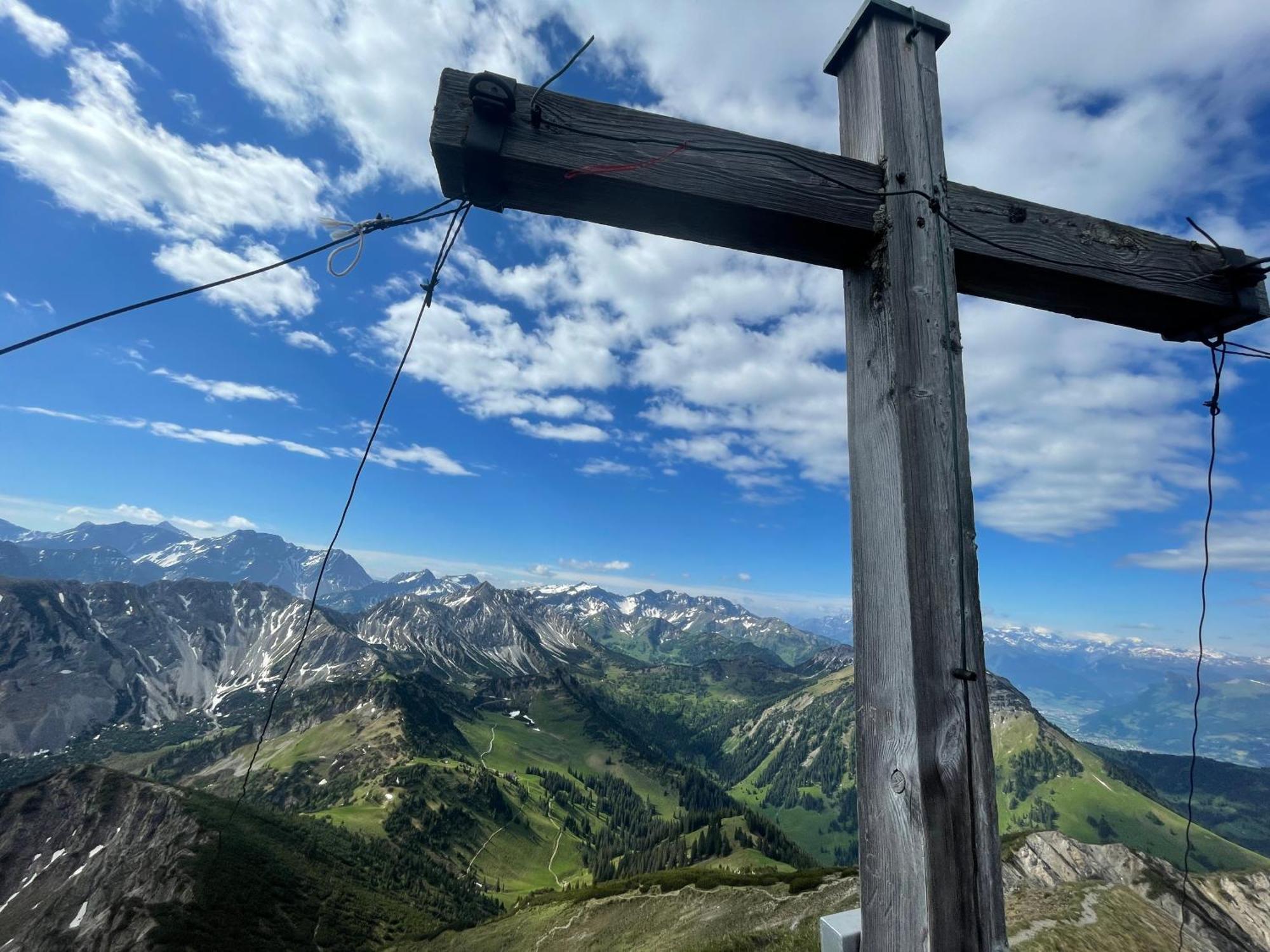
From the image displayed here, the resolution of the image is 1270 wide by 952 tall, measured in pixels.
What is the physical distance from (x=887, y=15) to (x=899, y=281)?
1.65m

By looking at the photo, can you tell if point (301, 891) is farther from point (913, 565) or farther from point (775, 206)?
point (775, 206)

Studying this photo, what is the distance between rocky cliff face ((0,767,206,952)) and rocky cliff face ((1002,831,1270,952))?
13975 cm

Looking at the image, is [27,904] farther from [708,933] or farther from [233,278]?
[233,278]

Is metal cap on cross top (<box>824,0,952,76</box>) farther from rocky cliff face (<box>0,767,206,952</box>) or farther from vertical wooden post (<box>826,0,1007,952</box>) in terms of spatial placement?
rocky cliff face (<box>0,767,206,952</box>)

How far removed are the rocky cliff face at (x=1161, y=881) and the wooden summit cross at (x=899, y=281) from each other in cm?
8829

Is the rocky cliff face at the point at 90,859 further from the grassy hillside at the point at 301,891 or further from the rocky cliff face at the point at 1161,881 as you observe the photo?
the rocky cliff face at the point at 1161,881

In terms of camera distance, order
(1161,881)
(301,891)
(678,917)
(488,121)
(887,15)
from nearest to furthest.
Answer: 1. (488,121)
2. (887,15)
3. (1161,881)
4. (678,917)
5. (301,891)

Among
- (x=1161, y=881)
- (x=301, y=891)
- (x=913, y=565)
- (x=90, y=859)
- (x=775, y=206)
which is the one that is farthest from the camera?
(x=90, y=859)

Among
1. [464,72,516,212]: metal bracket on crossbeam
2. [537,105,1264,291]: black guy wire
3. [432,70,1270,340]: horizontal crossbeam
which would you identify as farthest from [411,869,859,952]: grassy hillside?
[464,72,516,212]: metal bracket on crossbeam

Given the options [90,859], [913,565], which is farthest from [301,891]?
[913,565]

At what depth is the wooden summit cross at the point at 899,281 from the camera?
2201mm

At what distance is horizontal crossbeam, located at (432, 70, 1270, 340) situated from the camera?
8.83 feet

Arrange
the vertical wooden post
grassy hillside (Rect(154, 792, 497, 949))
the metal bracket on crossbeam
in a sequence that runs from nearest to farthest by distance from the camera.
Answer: the vertical wooden post → the metal bracket on crossbeam → grassy hillside (Rect(154, 792, 497, 949))

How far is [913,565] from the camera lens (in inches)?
93.7
